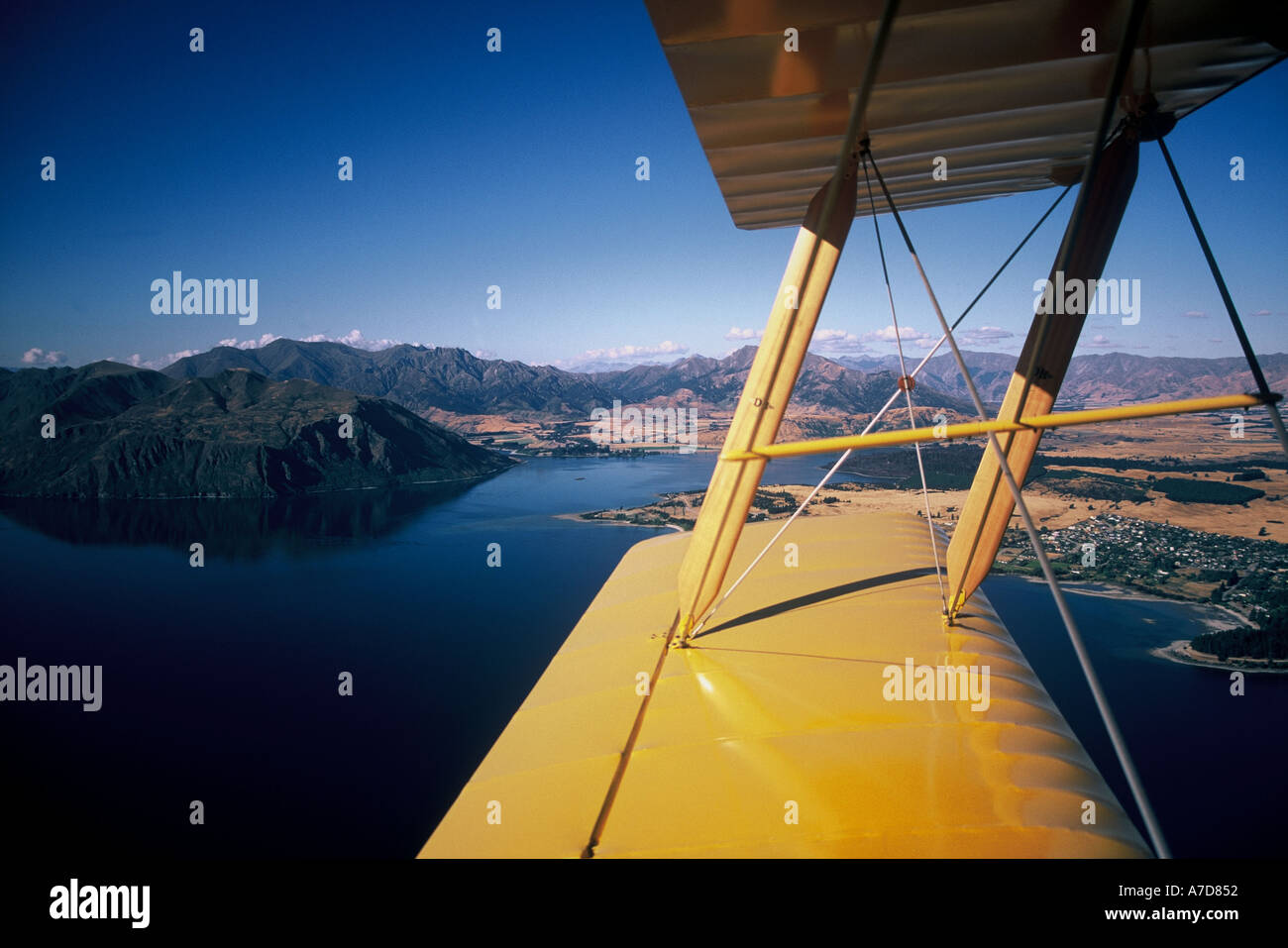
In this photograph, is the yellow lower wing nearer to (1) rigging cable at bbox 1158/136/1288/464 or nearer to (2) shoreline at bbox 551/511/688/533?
(1) rigging cable at bbox 1158/136/1288/464

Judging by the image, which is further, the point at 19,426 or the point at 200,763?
the point at 19,426

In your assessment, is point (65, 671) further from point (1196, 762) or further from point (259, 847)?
point (1196, 762)

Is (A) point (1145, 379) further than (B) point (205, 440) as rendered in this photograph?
Yes

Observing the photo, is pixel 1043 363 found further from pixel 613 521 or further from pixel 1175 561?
pixel 613 521

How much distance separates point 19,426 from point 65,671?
43297 mm

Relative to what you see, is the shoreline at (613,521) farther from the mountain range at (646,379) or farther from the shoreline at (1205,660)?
the mountain range at (646,379)

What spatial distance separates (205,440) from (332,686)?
39309mm

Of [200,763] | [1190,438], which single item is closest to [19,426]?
[200,763]

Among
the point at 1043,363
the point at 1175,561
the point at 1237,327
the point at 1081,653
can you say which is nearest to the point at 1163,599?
the point at 1175,561

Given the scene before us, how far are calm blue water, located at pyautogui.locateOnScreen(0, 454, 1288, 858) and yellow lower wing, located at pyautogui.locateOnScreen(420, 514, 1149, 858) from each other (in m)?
Result: 16.0

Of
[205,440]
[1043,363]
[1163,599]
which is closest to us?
[1043,363]

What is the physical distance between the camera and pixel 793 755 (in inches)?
88.4

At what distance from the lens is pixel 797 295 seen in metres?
2.97

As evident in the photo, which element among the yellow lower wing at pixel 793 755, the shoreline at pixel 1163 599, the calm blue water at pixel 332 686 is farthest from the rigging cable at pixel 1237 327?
the shoreline at pixel 1163 599
